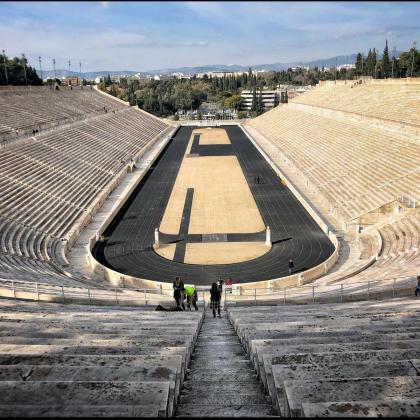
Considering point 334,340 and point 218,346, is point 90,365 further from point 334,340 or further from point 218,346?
point 334,340

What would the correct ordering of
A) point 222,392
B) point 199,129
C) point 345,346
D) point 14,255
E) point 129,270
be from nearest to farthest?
point 222,392
point 345,346
point 14,255
point 129,270
point 199,129

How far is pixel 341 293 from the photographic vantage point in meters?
14.1

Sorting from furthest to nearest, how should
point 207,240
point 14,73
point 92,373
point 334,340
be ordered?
point 14,73 → point 207,240 → point 334,340 → point 92,373

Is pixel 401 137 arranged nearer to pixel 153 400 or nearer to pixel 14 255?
pixel 14 255

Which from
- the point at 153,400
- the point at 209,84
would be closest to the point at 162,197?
the point at 153,400

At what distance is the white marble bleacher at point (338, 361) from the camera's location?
3.78 m

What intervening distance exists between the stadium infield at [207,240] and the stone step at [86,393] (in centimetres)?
1484

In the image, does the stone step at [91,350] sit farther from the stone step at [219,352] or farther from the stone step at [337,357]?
the stone step at [337,357]

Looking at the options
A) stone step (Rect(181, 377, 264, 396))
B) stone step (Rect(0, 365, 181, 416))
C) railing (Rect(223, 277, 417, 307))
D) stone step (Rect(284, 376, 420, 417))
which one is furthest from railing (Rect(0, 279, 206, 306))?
stone step (Rect(284, 376, 420, 417))

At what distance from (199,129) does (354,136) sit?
43974 millimetres

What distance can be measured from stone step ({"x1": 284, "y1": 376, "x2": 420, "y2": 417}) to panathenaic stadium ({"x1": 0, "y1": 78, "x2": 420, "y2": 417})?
24 mm

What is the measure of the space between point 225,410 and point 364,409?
1638mm

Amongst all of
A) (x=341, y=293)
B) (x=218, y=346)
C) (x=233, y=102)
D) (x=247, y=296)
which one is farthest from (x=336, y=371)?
(x=233, y=102)

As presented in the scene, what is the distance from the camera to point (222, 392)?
534 centimetres
